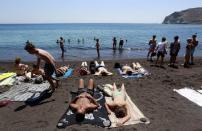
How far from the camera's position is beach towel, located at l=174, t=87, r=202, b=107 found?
944cm

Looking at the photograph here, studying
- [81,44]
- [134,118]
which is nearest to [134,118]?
[134,118]

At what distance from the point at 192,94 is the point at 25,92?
591cm

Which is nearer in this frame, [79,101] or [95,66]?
[79,101]

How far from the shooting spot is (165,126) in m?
7.40

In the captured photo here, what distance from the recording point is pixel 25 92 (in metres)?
10.2

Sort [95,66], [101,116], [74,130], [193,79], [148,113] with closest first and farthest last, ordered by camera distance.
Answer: [74,130] → [101,116] → [148,113] → [193,79] → [95,66]

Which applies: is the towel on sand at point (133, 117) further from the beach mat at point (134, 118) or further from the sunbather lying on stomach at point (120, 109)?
the sunbather lying on stomach at point (120, 109)

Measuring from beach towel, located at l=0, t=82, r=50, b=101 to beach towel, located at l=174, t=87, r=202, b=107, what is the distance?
4920 millimetres

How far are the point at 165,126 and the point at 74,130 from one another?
2.34m

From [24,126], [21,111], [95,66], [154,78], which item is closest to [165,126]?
[24,126]

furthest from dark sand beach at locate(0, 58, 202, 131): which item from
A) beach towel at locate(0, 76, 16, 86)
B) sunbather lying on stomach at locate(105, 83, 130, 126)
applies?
beach towel at locate(0, 76, 16, 86)

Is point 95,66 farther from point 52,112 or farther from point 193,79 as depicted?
point 52,112

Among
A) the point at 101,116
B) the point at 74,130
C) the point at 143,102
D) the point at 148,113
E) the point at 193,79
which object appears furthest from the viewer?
the point at 193,79

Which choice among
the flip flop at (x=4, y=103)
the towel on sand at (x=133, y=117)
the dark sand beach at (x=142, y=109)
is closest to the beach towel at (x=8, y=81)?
the dark sand beach at (x=142, y=109)
